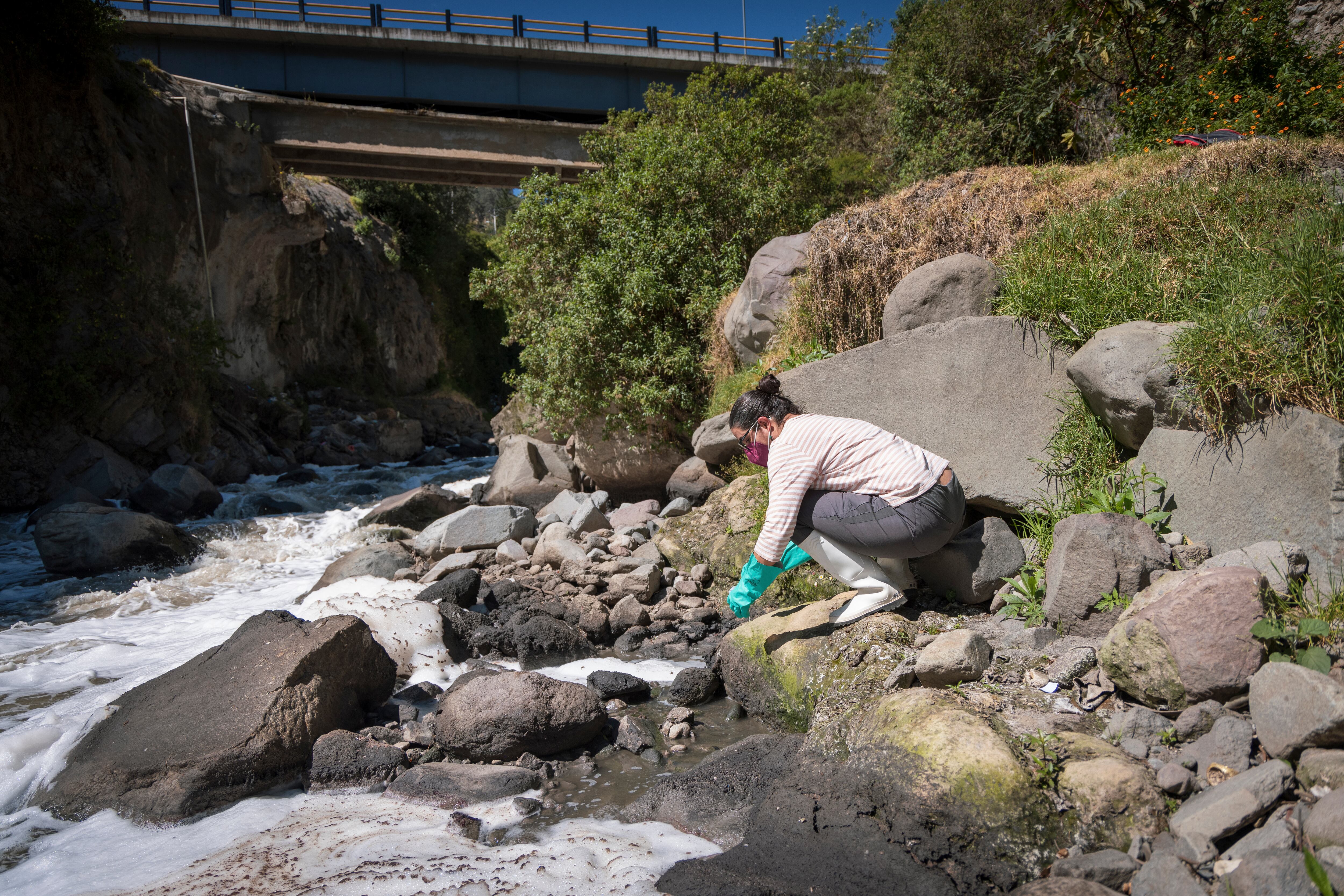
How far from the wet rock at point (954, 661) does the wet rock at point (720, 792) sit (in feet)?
2.50

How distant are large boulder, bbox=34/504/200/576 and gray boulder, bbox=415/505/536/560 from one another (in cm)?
325

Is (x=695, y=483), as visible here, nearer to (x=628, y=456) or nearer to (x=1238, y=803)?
(x=628, y=456)

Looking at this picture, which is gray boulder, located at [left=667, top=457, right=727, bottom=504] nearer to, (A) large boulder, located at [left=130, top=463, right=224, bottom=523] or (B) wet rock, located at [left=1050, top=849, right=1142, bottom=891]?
(B) wet rock, located at [left=1050, top=849, right=1142, bottom=891]

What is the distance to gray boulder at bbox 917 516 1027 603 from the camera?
4695 millimetres

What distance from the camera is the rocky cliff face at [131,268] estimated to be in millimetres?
12211

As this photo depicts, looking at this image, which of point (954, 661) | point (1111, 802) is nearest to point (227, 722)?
point (954, 661)

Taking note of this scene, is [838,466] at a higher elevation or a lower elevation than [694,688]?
higher

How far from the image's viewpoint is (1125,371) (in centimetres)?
443

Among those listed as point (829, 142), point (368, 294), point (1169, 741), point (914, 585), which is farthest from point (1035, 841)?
point (368, 294)

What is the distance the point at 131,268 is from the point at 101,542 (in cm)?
741

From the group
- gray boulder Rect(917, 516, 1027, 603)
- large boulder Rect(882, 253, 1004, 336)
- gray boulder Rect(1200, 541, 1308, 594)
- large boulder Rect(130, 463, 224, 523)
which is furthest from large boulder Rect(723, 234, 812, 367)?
large boulder Rect(130, 463, 224, 523)

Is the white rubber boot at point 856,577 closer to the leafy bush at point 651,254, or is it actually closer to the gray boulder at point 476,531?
the gray boulder at point 476,531

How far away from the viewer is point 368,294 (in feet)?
91.5

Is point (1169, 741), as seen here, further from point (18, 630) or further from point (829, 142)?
point (829, 142)
